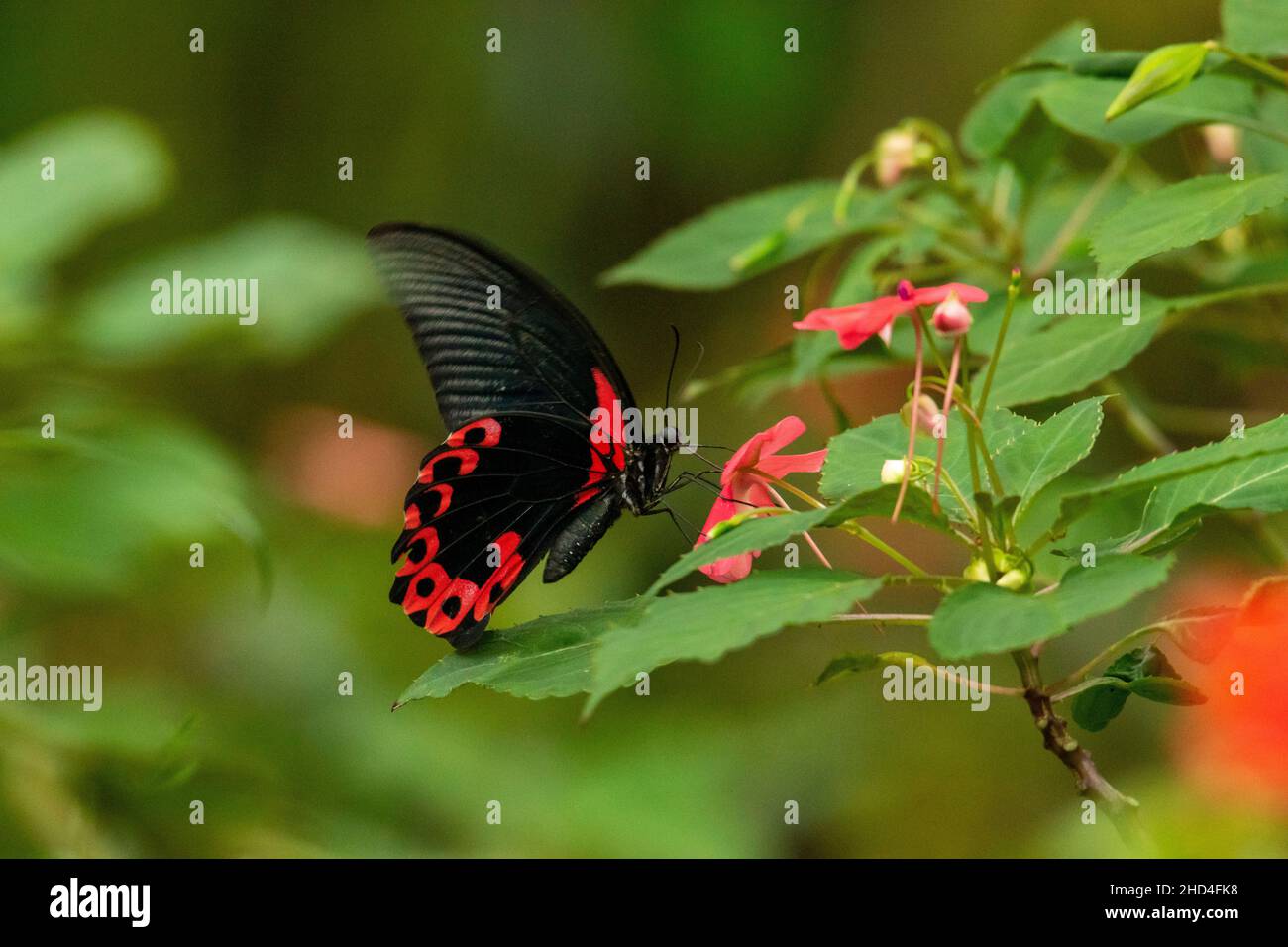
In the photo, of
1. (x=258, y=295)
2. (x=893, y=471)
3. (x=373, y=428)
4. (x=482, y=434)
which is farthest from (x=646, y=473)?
(x=373, y=428)

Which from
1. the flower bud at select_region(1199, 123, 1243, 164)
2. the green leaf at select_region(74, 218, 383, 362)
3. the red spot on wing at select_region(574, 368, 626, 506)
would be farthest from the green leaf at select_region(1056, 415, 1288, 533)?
the green leaf at select_region(74, 218, 383, 362)

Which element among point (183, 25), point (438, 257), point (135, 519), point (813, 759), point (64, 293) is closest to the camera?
point (438, 257)

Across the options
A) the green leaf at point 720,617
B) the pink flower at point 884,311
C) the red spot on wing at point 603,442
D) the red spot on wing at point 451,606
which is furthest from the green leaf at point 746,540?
the red spot on wing at point 603,442

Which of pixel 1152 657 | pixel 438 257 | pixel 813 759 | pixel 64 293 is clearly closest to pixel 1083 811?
pixel 1152 657

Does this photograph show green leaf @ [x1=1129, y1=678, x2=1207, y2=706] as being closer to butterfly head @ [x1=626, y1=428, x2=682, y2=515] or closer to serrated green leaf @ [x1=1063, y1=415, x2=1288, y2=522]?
serrated green leaf @ [x1=1063, y1=415, x2=1288, y2=522]

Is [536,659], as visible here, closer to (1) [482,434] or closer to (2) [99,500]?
(1) [482,434]

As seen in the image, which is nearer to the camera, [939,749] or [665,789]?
[665,789]

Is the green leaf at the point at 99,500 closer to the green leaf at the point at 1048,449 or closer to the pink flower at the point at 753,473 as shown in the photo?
the pink flower at the point at 753,473

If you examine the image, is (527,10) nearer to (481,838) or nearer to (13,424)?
(481,838)
